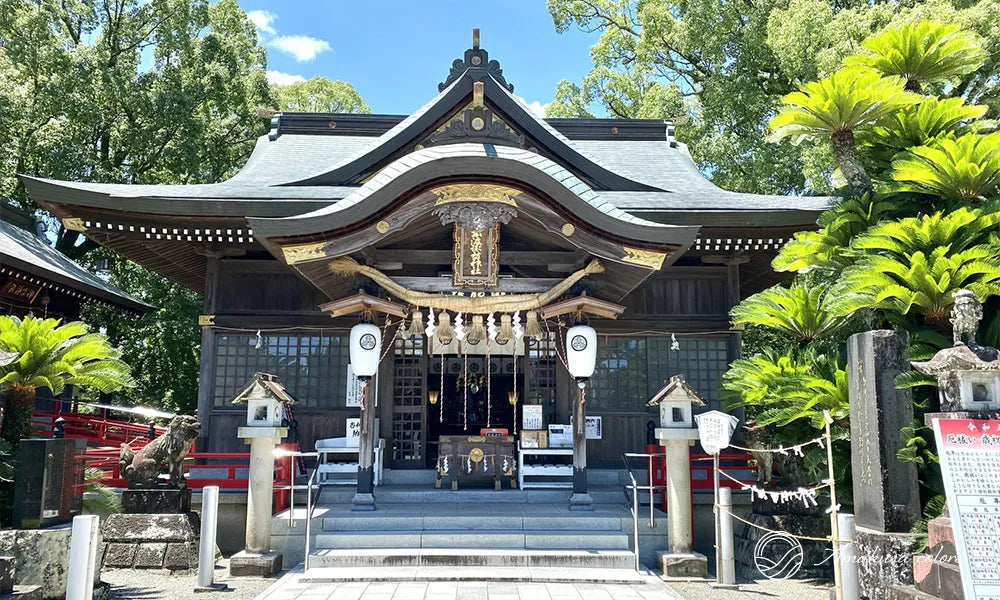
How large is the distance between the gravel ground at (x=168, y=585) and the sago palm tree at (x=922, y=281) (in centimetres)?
697

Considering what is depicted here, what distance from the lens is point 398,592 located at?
716 centimetres

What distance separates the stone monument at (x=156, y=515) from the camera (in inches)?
341

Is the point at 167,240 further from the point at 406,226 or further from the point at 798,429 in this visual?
the point at 798,429

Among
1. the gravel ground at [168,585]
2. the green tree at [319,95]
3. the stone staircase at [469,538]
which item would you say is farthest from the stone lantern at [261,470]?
the green tree at [319,95]

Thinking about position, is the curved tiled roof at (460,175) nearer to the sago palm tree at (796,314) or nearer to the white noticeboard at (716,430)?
the sago palm tree at (796,314)

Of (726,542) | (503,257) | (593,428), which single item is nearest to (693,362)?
(593,428)

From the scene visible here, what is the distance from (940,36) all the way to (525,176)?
15.9ft

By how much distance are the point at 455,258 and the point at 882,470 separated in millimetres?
5697

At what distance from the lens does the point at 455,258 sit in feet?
31.0

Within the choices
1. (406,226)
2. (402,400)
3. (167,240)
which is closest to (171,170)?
(167,240)

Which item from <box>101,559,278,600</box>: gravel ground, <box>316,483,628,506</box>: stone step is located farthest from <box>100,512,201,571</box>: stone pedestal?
<box>316,483,628,506</box>: stone step

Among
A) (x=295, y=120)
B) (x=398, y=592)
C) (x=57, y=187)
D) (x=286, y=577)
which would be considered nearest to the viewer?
(x=398, y=592)

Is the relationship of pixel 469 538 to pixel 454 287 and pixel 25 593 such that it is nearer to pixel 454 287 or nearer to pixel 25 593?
pixel 454 287

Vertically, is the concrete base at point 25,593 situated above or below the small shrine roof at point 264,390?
below
